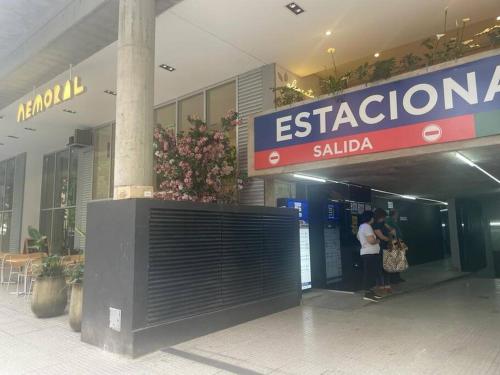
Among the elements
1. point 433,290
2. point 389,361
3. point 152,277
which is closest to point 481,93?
point 389,361

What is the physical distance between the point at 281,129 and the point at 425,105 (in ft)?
6.69

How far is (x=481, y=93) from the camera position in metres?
3.97

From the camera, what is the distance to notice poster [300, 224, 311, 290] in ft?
22.5

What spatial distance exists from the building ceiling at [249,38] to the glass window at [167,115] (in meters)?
0.78

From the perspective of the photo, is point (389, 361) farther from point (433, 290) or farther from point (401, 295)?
point (433, 290)

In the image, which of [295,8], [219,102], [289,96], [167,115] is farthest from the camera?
[167,115]

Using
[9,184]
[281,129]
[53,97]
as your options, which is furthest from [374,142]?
[9,184]

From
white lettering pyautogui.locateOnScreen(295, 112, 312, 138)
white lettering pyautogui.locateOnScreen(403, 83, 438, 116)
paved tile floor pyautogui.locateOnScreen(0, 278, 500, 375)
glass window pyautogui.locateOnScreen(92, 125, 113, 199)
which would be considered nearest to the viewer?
paved tile floor pyautogui.locateOnScreen(0, 278, 500, 375)

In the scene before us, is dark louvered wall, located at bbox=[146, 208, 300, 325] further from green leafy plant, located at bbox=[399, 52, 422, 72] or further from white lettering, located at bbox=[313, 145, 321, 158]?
green leafy plant, located at bbox=[399, 52, 422, 72]

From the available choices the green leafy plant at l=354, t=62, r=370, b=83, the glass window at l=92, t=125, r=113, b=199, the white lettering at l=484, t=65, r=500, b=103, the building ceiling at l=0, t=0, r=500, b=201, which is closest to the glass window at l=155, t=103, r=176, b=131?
the building ceiling at l=0, t=0, r=500, b=201

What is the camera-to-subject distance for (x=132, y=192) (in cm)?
446

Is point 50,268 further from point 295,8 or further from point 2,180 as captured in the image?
point 2,180

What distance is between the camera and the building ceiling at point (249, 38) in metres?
5.54

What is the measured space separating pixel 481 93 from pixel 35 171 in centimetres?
1576
